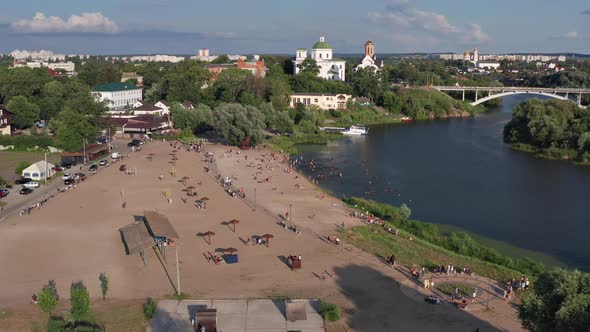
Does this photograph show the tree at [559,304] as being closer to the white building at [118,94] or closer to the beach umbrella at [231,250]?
the beach umbrella at [231,250]

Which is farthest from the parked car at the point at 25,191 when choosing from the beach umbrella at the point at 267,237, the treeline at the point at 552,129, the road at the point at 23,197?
the treeline at the point at 552,129

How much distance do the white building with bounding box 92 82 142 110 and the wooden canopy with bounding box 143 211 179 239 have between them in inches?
1586

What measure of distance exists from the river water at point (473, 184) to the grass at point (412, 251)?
3925 mm

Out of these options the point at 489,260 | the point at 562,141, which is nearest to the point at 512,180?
the point at 562,141

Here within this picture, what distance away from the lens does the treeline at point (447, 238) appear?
20078mm

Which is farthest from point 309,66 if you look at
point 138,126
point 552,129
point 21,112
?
point 21,112

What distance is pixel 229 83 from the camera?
56312 mm

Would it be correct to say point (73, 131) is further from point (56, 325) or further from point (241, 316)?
point (241, 316)

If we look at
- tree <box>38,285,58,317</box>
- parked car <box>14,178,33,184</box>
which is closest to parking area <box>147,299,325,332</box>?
tree <box>38,285,58,317</box>

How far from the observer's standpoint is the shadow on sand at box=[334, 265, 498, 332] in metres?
14.5

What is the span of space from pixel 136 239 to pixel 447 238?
12.4 metres

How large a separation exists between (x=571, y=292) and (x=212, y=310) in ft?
27.1

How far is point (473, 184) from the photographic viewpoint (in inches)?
1308

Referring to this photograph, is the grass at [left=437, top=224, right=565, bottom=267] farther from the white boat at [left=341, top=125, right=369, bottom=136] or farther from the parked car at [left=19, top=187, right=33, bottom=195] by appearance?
the white boat at [left=341, top=125, right=369, bottom=136]
